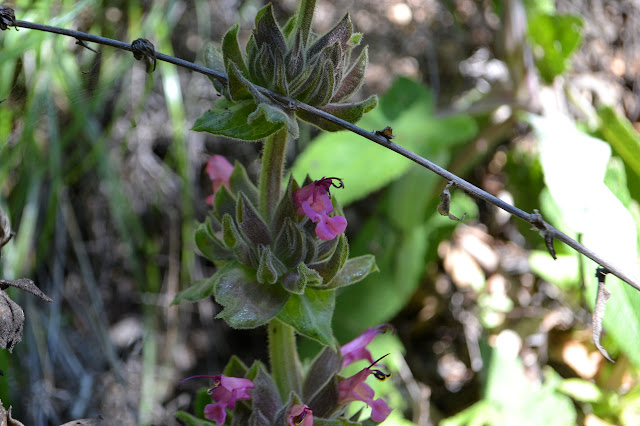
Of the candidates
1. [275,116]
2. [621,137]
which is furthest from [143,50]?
[621,137]

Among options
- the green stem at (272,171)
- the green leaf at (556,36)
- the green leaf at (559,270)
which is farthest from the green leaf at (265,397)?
the green leaf at (556,36)

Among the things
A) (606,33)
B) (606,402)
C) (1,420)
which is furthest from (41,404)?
(606,33)

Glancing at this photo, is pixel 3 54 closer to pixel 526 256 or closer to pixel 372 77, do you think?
pixel 372 77

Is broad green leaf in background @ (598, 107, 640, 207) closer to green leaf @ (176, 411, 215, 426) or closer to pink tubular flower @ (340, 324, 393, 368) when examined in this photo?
pink tubular flower @ (340, 324, 393, 368)

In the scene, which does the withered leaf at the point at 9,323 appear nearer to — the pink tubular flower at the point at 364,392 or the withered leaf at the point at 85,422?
the withered leaf at the point at 85,422

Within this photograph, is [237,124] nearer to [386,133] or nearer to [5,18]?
[386,133]

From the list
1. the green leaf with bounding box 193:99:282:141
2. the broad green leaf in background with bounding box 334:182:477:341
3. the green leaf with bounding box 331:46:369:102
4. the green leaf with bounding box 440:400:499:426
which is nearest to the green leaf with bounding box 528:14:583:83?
the broad green leaf in background with bounding box 334:182:477:341
